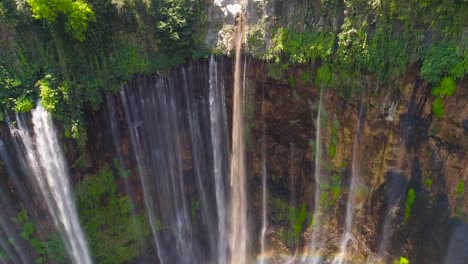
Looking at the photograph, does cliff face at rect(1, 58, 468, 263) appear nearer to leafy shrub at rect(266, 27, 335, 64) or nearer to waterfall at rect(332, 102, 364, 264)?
waterfall at rect(332, 102, 364, 264)

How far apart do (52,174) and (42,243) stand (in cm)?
337

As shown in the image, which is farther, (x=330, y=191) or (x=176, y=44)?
(x=330, y=191)

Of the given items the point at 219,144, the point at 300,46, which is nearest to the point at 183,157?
the point at 219,144

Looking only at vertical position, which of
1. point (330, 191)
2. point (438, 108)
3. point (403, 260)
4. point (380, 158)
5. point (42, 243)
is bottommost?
point (42, 243)

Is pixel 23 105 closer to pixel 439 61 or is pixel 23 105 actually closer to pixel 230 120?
pixel 230 120

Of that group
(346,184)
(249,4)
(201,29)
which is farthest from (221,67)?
(346,184)

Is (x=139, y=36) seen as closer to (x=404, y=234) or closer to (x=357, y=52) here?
(x=357, y=52)

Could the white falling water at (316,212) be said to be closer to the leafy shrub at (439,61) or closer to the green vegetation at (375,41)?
the green vegetation at (375,41)

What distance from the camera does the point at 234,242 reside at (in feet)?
56.1

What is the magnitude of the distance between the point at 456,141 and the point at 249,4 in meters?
8.75

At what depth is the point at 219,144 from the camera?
52.0 feet

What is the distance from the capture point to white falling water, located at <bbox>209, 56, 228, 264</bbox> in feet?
49.4

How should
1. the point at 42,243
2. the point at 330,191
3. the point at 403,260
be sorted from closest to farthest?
the point at 403,260
the point at 330,191
the point at 42,243

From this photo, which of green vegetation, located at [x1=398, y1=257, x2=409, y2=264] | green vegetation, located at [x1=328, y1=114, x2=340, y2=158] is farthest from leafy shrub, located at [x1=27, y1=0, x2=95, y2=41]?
green vegetation, located at [x1=398, y1=257, x2=409, y2=264]
